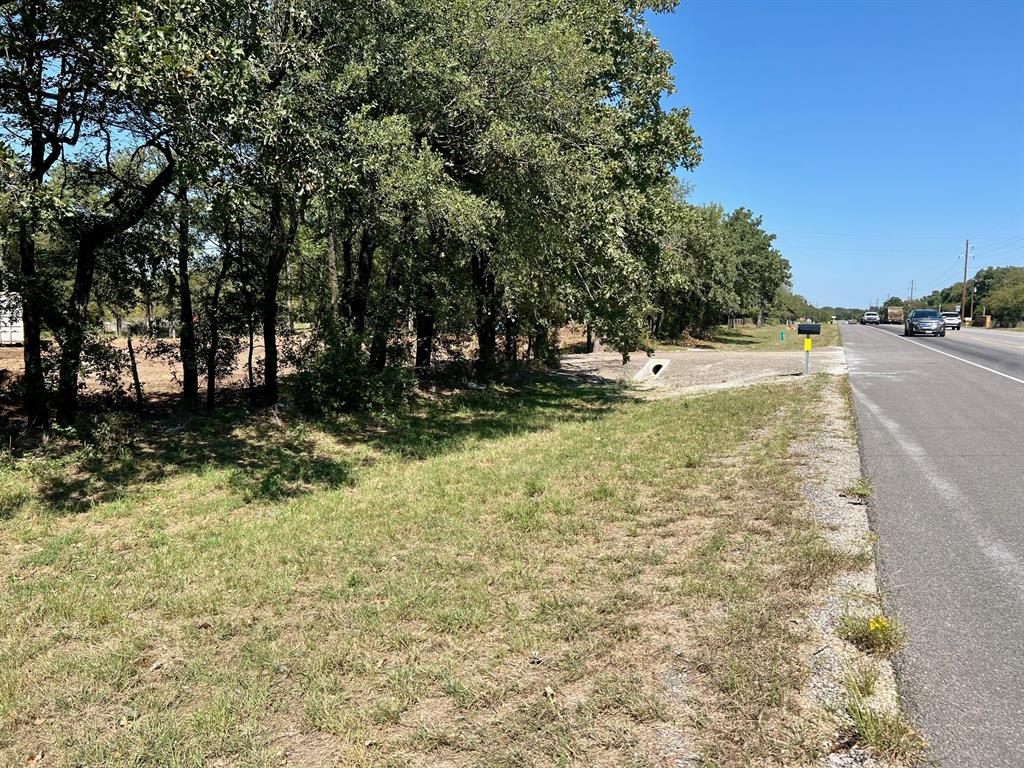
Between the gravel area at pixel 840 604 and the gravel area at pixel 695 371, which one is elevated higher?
the gravel area at pixel 695 371

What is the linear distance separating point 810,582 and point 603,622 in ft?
4.27

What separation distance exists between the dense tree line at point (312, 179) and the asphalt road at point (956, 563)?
5487 millimetres

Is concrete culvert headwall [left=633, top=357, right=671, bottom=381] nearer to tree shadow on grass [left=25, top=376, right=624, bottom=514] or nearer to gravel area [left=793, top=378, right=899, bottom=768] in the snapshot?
tree shadow on grass [left=25, top=376, right=624, bottom=514]

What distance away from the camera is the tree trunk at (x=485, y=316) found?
1415 centimetres

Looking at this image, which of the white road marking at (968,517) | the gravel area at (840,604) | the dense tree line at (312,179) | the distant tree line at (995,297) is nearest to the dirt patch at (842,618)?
the gravel area at (840,604)

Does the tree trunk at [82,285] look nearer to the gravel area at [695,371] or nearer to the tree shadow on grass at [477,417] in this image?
the tree shadow on grass at [477,417]

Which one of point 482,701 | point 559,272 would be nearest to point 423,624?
point 482,701

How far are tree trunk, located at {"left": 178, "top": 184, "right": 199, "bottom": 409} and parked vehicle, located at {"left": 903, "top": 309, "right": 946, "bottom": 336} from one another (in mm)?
37440

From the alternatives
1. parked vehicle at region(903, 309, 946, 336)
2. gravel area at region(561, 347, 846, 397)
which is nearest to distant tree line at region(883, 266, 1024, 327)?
parked vehicle at region(903, 309, 946, 336)

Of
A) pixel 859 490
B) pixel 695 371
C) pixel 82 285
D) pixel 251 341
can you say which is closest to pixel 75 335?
pixel 82 285

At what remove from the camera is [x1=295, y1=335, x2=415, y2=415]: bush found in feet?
34.6

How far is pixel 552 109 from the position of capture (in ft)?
30.6

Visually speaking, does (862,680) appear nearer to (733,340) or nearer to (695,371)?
(695,371)

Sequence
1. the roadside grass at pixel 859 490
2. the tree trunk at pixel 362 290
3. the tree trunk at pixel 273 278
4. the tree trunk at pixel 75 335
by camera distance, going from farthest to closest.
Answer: the tree trunk at pixel 362 290
the tree trunk at pixel 273 278
the tree trunk at pixel 75 335
the roadside grass at pixel 859 490
